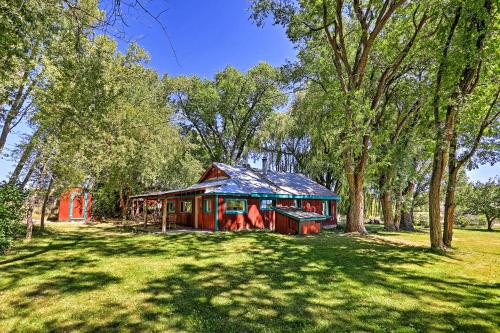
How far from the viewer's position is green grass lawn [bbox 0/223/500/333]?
458 cm

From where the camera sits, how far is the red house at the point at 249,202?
53.5ft

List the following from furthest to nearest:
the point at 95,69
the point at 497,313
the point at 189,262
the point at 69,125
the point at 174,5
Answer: the point at 69,125 → the point at 189,262 → the point at 95,69 → the point at 497,313 → the point at 174,5

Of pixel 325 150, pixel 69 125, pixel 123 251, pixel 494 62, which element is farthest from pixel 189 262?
pixel 325 150

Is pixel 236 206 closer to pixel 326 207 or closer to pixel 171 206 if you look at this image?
pixel 171 206

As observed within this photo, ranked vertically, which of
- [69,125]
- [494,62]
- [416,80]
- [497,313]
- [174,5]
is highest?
[416,80]

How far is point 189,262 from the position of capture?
8586 mm

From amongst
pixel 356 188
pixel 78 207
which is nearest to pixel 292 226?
pixel 356 188

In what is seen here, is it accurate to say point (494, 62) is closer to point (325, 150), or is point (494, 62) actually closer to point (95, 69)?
point (95, 69)

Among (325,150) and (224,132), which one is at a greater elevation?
(224,132)

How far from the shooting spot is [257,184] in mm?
19562

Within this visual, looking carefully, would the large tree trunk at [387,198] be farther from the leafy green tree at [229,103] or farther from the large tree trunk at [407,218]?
the leafy green tree at [229,103]

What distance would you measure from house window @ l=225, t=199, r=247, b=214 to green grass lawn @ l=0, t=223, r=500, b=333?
7.00m

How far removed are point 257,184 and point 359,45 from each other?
10372mm

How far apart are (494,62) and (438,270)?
8033 millimetres
